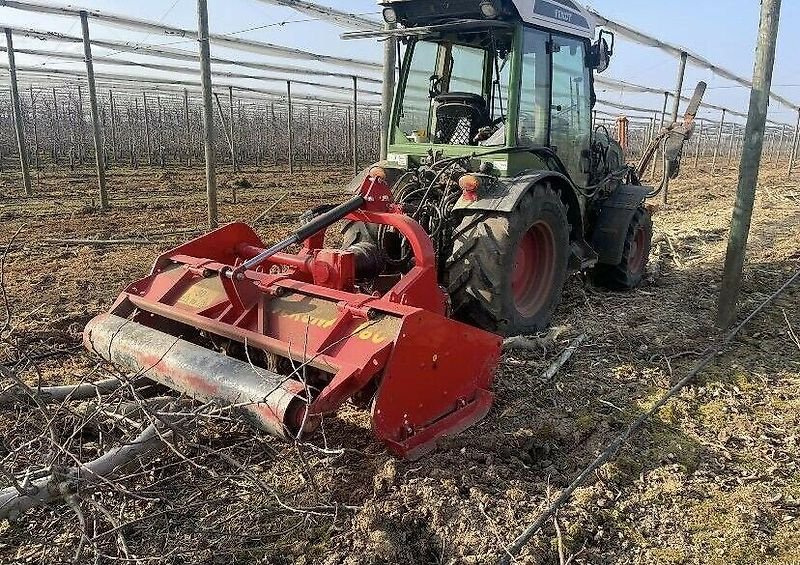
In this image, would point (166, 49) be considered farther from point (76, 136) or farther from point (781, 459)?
point (781, 459)

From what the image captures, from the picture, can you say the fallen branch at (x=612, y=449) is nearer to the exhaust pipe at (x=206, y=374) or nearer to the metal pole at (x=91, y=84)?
the exhaust pipe at (x=206, y=374)

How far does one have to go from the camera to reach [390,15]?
494cm

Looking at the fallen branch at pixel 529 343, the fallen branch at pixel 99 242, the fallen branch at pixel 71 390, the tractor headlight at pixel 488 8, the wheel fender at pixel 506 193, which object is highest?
the tractor headlight at pixel 488 8

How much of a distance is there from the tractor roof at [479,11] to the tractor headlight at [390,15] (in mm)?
49

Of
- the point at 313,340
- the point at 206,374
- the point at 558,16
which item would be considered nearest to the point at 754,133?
the point at 558,16

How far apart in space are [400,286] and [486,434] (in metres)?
0.90

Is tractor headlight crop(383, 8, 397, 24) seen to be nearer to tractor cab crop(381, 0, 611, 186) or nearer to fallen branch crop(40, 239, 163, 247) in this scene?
tractor cab crop(381, 0, 611, 186)

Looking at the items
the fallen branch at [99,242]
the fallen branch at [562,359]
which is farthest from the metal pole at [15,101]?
the fallen branch at [562,359]

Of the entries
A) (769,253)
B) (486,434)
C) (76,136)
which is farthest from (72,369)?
(76,136)

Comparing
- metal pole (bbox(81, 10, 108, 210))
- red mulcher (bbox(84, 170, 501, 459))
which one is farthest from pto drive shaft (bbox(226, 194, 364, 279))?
metal pole (bbox(81, 10, 108, 210))

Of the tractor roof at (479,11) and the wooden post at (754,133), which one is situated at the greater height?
the tractor roof at (479,11)

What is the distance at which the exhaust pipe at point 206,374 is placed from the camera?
273 cm

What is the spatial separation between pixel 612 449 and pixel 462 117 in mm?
2960

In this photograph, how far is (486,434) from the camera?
3432mm
